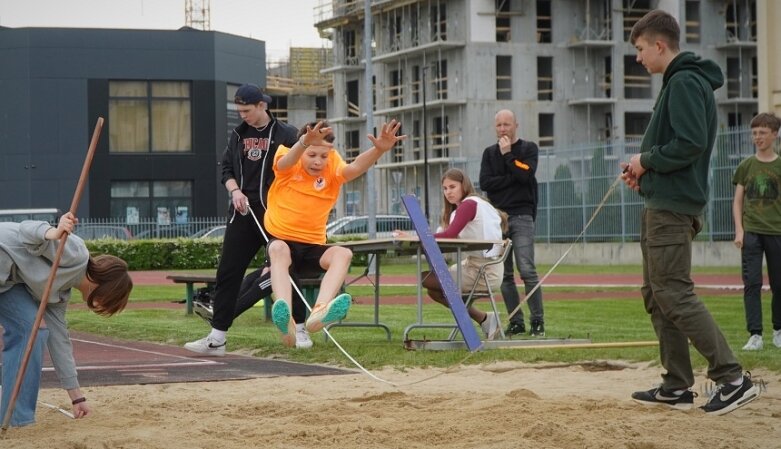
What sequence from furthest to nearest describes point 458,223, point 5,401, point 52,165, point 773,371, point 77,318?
point 52,165, point 77,318, point 458,223, point 773,371, point 5,401

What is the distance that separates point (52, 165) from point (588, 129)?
29.6 m

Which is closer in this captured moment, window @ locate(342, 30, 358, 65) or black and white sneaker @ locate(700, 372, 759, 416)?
black and white sneaker @ locate(700, 372, 759, 416)

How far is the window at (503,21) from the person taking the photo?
69.4 metres

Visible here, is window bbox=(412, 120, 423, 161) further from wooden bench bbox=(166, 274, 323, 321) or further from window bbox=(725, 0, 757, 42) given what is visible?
wooden bench bbox=(166, 274, 323, 321)

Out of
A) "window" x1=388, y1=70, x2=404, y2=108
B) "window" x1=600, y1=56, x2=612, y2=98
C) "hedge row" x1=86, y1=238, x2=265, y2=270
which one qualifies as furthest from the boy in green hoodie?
"window" x1=388, y1=70, x2=404, y2=108

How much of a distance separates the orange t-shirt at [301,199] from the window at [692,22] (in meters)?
63.4

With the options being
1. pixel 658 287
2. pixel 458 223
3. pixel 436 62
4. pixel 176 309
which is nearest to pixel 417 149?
pixel 436 62

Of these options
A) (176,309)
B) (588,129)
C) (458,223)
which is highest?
(588,129)

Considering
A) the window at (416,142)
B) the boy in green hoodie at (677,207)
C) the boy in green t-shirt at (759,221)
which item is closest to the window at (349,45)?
the window at (416,142)

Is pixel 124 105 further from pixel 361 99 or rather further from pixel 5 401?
pixel 5 401

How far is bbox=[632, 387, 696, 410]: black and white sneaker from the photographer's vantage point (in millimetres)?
7621

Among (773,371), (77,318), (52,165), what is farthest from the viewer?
(52,165)

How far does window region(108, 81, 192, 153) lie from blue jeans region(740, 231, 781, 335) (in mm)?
47758

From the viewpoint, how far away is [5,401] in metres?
7.07
